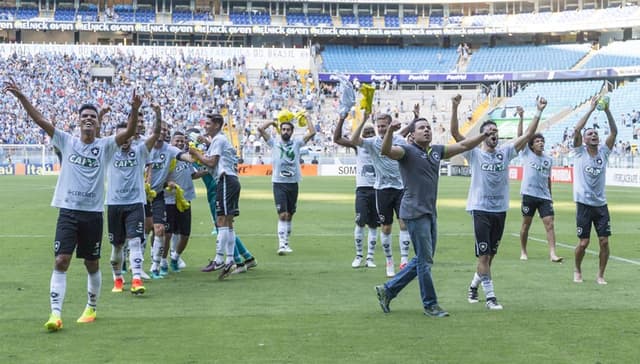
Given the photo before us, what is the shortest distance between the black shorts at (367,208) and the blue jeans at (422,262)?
478 centimetres

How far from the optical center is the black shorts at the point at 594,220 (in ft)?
43.8

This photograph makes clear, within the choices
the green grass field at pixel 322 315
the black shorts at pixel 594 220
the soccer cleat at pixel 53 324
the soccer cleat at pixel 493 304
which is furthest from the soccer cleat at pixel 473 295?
the soccer cleat at pixel 53 324

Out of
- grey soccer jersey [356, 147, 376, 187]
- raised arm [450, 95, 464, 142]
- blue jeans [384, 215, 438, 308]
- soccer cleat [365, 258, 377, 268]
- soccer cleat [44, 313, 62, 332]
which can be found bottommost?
soccer cleat [365, 258, 377, 268]

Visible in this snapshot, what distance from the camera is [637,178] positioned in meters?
48.6

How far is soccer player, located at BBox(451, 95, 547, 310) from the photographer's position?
11.3m

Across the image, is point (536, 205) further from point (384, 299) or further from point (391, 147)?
point (391, 147)

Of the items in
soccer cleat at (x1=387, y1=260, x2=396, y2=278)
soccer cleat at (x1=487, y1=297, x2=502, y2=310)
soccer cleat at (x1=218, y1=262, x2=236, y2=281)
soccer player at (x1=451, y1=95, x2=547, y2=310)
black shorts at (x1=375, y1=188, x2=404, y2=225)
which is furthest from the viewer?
black shorts at (x1=375, y1=188, x2=404, y2=225)

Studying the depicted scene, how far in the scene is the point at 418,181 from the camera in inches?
419

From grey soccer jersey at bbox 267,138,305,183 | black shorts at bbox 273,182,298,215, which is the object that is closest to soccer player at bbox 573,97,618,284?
grey soccer jersey at bbox 267,138,305,183

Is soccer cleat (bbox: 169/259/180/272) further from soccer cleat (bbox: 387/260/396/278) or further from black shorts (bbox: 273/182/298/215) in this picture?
soccer cleat (bbox: 387/260/396/278)

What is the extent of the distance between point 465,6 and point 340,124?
8721 cm

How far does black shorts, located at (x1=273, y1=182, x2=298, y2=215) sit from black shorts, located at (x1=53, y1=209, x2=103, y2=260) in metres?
7.97

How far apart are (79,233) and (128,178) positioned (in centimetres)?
242

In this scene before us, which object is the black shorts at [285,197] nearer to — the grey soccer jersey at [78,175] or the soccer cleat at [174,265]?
the soccer cleat at [174,265]
